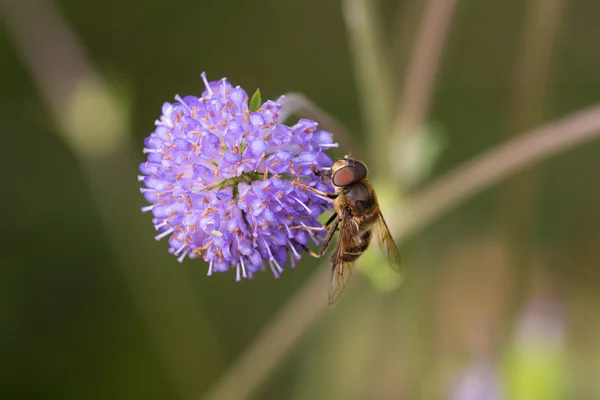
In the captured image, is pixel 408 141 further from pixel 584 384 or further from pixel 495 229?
pixel 584 384

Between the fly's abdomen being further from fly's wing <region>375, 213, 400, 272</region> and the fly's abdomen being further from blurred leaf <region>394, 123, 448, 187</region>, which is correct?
blurred leaf <region>394, 123, 448, 187</region>

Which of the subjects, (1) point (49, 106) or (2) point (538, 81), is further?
(1) point (49, 106)

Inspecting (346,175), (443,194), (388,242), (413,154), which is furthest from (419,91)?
(346,175)

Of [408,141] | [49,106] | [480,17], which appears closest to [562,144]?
[408,141]

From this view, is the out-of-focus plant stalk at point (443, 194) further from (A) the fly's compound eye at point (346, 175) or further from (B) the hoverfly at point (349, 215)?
(A) the fly's compound eye at point (346, 175)

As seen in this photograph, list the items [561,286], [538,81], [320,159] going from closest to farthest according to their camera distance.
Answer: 1. [320,159]
2. [538,81]
3. [561,286]
